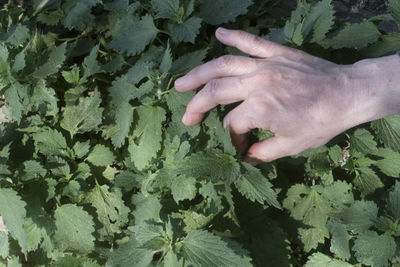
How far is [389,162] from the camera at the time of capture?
272cm

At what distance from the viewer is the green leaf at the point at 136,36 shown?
105 inches

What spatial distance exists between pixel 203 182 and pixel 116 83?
962mm

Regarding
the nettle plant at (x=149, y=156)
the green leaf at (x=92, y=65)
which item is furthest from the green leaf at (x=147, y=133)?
the green leaf at (x=92, y=65)

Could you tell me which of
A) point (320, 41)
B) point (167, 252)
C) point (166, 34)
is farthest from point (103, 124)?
point (320, 41)

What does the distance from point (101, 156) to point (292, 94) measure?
1.50 metres

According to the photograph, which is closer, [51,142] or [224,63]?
[224,63]

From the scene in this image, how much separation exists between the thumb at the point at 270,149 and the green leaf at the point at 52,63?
1.43 m

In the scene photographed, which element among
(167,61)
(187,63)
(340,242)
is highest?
(167,61)

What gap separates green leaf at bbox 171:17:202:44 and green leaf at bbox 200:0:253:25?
20cm

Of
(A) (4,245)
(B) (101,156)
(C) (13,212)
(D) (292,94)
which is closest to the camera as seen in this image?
(D) (292,94)

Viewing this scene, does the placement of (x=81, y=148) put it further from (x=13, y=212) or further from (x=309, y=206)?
(x=309, y=206)

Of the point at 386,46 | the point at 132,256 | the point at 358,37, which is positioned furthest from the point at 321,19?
the point at 132,256

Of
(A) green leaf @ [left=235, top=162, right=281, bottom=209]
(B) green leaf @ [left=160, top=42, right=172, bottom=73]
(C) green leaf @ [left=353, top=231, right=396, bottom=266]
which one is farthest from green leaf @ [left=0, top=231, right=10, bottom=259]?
(C) green leaf @ [left=353, top=231, right=396, bottom=266]

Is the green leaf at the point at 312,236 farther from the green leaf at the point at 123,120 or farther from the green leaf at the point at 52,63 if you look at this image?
the green leaf at the point at 52,63
